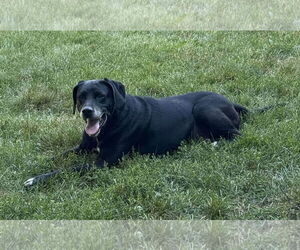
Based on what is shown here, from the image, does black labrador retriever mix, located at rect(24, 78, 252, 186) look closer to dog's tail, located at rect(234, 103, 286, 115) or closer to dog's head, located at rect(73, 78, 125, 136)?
dog's head, located at rect(73, 78, 125, 136)

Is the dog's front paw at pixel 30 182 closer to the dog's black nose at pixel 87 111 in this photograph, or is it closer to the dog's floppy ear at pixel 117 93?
the dog's black nose at pixel 87 111

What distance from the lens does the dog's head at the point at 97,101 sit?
207 inches

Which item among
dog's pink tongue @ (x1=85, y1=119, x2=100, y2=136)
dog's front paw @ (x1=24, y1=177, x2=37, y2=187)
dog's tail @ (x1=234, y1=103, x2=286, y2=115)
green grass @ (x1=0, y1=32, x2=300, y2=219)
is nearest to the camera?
green grass @ (x1=0, y1=32, x2=300, y2=219)

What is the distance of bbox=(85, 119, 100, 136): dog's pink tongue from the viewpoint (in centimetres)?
531

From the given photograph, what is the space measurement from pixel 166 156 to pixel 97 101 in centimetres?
76

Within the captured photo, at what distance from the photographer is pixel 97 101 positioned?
5320 millimetres

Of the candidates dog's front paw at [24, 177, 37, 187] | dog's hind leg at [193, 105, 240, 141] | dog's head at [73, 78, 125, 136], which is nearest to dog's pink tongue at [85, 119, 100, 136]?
dog's head at [73, 78, 125, 136]

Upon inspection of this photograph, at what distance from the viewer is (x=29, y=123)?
246 inches

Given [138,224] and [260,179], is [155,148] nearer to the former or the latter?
[260,179]

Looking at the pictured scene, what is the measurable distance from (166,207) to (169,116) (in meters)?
1.55

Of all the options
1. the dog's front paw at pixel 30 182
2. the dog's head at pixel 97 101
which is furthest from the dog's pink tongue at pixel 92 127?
the dog's front paw at pixel 30 182

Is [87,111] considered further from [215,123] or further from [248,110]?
[248,110]

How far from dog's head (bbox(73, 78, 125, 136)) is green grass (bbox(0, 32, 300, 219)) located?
A: 35 cm

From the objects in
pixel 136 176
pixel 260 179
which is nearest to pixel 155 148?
pixel 136 176
